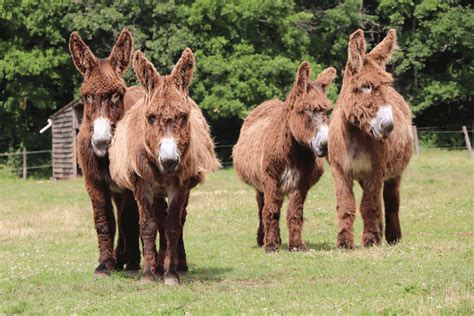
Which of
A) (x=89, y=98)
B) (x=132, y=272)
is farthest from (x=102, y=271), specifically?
(x=89, y=98)

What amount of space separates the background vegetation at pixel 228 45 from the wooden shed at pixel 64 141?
1.57 meters

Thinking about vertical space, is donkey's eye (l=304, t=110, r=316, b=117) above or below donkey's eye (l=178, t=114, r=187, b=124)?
above

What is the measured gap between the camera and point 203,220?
18.5 meters

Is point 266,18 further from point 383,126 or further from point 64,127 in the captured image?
point 383,126

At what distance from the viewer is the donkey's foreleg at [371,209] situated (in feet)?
35.8

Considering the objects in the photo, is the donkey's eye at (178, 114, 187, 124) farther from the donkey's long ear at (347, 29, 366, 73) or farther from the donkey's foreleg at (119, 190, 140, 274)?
the donkey's long ear at (347, 29, 366, 73)

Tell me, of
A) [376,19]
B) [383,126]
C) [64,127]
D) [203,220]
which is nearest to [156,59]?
[64,127]

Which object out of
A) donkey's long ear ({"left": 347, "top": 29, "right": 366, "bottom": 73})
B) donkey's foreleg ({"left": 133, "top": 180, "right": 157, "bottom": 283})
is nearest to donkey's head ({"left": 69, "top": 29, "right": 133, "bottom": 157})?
donkey's foreleg ({"left": 133, "top": 180, "right": 157, "bottom": 283})

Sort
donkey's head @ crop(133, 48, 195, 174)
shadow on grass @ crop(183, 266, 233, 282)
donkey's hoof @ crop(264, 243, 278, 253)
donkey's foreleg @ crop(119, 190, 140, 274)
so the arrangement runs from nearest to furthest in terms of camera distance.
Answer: donkey's head @ crop(133, 48, 195, 174), shadow on grass @ crop(183, 266, 233, 282), donkey's foreleg @ crop(119, 190, 140, 274), donkey's hoof @ crop(264, 243, 278, 253)

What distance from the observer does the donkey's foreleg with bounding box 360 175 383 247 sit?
35.8ft

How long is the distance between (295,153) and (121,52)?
322 centimetres

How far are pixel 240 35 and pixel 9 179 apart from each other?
14.0 m

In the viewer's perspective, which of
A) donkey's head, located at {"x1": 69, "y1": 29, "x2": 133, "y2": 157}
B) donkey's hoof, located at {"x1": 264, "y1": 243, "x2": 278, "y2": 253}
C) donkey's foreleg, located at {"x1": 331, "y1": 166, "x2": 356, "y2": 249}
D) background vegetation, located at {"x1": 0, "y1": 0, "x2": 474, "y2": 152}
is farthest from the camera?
background vegetation, located at {"x1": 0, "y1": 0, "x2": 474, "y2": 152}

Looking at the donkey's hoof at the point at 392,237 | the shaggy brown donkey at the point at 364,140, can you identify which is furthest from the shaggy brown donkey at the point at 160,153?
the donkey's hoof at the point at 392,237
